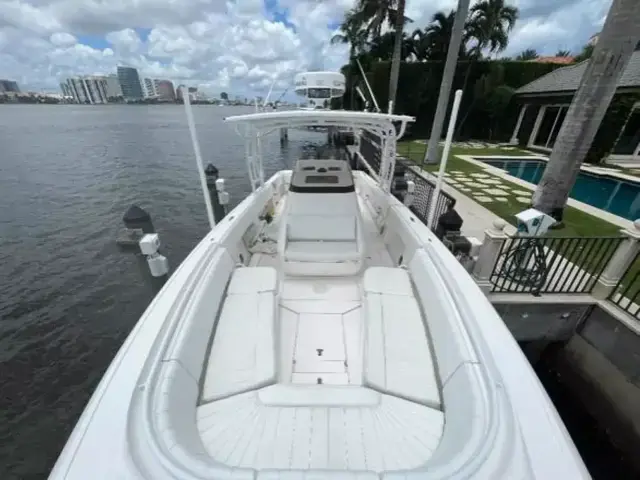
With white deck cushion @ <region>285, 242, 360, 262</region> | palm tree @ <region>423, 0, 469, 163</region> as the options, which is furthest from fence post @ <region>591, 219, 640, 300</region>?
palm tree @ <region>423, 0, 469, 163</region>

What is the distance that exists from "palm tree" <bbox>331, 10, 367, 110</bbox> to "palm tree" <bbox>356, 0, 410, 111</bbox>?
33.3 inches

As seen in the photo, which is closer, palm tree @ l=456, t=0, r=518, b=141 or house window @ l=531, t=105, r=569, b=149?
house window @ l=531, t=105, r=569, b=149

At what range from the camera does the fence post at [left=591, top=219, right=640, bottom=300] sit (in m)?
3.28

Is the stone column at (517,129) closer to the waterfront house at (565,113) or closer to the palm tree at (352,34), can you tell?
the waterfront house at (565,113)

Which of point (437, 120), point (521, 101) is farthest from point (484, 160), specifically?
point (521, 101)

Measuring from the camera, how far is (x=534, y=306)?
3770 mm

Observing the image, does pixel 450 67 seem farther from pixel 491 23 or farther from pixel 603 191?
pixel 491 23

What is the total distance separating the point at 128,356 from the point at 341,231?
96.9 inches

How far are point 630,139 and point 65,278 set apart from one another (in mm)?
20745

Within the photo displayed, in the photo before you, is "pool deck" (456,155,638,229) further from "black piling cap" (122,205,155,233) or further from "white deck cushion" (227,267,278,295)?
"black piling cap" (122,205,155,233)

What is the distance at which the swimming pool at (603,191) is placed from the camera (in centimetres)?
803

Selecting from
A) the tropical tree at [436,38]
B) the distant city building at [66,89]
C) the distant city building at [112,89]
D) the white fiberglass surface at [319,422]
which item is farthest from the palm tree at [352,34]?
the distant city building at [66,89]

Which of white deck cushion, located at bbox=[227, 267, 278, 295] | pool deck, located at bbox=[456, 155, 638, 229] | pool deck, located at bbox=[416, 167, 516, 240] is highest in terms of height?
white deck cushion, located at bbox=[227, 267, 278, 295]

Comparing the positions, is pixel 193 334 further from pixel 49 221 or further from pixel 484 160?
pixel 484 160
